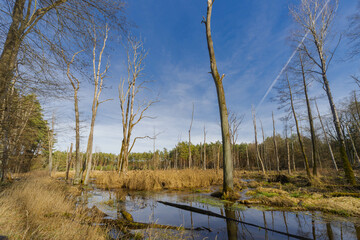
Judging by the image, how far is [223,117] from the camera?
21.8 ft

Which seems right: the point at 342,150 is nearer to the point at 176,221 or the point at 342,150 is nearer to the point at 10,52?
the point at 176,221

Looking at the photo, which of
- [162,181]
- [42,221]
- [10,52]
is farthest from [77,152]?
[10,52]

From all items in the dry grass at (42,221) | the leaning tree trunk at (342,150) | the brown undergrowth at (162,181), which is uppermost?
the leaning tree trunk at (342,150)

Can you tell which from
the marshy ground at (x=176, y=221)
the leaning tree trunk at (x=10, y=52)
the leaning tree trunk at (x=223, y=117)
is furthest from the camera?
the leaning tree trunk at (x=223, y=117)

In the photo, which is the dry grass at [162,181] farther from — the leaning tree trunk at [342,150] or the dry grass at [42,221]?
the leaning tree trunk at [342,150]

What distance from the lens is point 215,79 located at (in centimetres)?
705

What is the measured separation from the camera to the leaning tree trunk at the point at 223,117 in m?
6.02

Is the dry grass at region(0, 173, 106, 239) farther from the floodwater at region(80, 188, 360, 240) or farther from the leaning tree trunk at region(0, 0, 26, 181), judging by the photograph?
the leaning tree trunk at region(0, 0, 26, 181)

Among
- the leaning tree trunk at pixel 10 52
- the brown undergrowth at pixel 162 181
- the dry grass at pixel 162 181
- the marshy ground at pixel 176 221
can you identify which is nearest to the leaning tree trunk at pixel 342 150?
the marshy ground at pixel 176 221

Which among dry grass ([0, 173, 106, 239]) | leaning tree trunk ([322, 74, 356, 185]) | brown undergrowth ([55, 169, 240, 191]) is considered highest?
leaning tree trunk ([322, 74, 356, 185])

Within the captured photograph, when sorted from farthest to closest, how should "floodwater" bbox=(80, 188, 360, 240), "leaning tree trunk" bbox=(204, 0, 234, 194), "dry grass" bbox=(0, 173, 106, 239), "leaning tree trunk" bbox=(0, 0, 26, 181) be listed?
1. "leaning tree trunk" bbox=(204, 0, 234, 194)
2. "leaning tree trunk" bbox=(0, 0, 26, 181)
3. "floodwater" bbox=(80, 188, 360, 240)
4. "dry grass" bbox=(0, 173, 106, 239)

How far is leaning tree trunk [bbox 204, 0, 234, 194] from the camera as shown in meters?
6.02

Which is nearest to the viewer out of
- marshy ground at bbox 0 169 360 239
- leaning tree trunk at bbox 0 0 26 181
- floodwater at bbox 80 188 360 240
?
marshy ground at bbox 0 169 360 239

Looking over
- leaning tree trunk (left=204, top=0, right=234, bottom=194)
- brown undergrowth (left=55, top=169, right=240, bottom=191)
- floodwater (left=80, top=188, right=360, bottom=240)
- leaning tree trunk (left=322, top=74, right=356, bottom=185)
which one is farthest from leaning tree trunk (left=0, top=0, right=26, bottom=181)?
leaning tree trunk (left=322, top=74, right=356, bottom=185)
